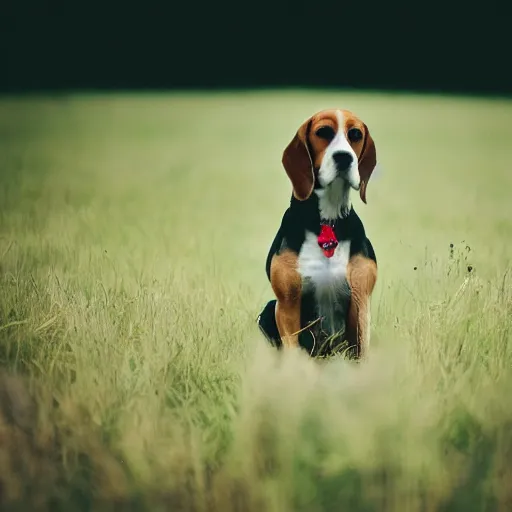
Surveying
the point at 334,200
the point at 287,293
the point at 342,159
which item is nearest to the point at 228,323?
the point at 287,293

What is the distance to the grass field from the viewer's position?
1447mm

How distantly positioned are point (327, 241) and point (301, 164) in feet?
0.64

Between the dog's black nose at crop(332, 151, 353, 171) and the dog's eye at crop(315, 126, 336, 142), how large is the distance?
0.05 meters

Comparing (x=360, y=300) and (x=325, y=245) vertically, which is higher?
(x=325, y=245)

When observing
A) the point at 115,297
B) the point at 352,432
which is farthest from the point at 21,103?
the point at 352,432

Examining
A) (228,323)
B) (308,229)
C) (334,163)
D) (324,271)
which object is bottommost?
(228,323)

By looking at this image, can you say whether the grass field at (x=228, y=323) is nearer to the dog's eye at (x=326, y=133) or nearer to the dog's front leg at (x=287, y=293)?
the dog's front leg at (x=287, y=293)

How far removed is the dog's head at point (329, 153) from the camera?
1.76 metres

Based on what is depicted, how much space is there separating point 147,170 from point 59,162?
0.33 meters

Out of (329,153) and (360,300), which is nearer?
(329,153)

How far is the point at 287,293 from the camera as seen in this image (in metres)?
1.88

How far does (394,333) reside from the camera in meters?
1.93

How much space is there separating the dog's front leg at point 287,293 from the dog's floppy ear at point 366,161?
24cm

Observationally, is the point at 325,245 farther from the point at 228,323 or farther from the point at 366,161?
the point at 228,323
